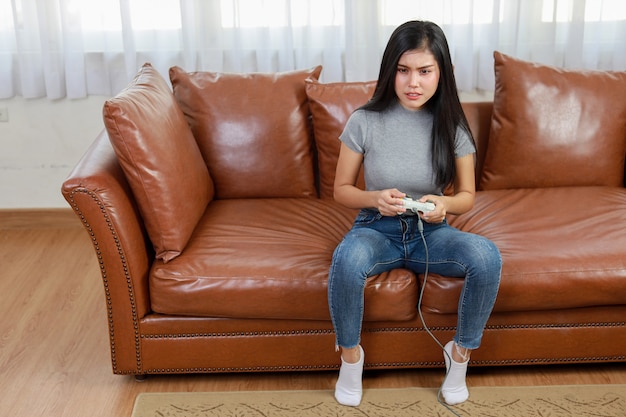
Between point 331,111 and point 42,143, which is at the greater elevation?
point 331,111

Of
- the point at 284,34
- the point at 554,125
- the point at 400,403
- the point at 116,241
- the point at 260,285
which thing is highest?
the point at 284,34

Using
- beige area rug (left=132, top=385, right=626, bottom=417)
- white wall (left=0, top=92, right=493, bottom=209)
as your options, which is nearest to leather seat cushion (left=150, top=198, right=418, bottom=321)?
beige area rug (left=132, top=385, right=626, bottom=417)

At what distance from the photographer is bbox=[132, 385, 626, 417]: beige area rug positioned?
88.5 inches

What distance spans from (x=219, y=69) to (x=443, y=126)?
4.30 feet

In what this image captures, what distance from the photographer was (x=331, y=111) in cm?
278

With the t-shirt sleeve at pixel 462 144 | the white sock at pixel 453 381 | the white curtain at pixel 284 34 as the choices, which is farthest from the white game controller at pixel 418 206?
the white curtain at pixel 284 34

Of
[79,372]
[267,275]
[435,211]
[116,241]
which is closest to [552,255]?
[435,211]

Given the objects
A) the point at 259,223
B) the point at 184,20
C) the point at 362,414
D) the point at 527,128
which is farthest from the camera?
the point at 184,20

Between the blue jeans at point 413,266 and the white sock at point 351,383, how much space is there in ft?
0.23

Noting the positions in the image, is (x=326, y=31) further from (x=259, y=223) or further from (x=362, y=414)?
(x=362, y=414)

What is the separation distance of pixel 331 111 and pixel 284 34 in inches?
27.0

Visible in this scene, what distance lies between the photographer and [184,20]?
10.8 ft

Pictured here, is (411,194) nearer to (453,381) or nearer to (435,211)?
(435,211)

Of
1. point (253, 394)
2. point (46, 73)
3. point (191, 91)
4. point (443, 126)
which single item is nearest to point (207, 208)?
point (191, 91)
